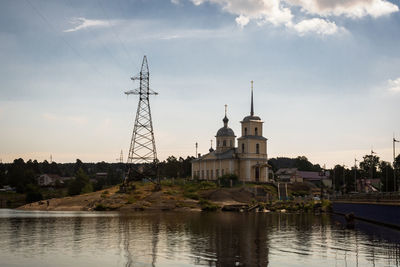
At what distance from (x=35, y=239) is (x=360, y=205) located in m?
44.9

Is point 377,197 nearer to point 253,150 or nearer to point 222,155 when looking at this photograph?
point 253,150

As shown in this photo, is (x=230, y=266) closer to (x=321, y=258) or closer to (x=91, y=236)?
(x=321, y=258)

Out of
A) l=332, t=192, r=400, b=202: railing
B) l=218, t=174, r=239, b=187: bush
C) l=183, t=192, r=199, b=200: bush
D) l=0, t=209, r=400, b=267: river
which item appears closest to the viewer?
l=0, t=209, r=400, b=267: river

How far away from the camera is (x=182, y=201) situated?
337ft

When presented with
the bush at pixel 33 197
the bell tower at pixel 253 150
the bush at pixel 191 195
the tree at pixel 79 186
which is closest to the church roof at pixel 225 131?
the bell tower at pixel 253 150

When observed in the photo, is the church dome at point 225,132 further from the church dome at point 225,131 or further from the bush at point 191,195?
the bush at point 191,195

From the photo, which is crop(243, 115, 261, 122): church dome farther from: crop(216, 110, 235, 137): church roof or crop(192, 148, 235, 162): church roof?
crop(216, 110, 235, 137): church roof

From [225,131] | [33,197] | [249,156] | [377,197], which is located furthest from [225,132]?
[377,197]

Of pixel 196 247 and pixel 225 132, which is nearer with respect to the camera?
pixel 196 247

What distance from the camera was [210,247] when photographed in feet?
116

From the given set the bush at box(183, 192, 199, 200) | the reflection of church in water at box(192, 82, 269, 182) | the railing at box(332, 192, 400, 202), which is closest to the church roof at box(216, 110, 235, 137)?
the reflection of church in water at box(192, 82, 269, 182)

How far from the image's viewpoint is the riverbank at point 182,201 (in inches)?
3885

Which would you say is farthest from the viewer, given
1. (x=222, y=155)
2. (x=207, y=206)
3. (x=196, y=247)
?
(x=222, y=155)

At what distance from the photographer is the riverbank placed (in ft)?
324
